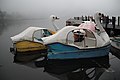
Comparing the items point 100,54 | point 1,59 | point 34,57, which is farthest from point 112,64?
point 1,59

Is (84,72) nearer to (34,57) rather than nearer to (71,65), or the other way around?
(71,65)

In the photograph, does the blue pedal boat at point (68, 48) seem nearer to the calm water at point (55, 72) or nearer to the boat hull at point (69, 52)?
the boat hull at point (69, 52)

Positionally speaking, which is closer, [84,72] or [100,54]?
[84,72]

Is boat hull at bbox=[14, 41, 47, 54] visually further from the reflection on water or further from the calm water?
the calm water

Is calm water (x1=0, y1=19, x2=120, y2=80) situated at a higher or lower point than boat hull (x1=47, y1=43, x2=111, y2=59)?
lower

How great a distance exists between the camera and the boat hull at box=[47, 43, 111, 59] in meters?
9.75

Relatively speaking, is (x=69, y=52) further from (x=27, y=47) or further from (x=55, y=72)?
(x=27, y=47)

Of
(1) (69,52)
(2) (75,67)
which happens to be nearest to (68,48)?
(1) (69,52)

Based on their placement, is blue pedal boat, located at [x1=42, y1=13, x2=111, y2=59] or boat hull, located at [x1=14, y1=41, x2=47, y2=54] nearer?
blue pedal boat, located at [x1=42, y1=13, x2=111, y2=59]

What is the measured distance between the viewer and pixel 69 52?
9.80m

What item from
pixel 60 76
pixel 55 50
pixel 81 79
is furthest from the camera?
pixel 55 50

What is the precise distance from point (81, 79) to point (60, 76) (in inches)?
39.5

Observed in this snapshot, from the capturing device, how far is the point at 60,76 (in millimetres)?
8328

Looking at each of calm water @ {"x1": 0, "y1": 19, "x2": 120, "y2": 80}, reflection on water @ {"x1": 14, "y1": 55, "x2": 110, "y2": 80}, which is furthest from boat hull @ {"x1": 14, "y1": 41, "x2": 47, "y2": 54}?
calm water @ {"x1": 0, "y1": 19, "x2": 120, "y2": 80}
